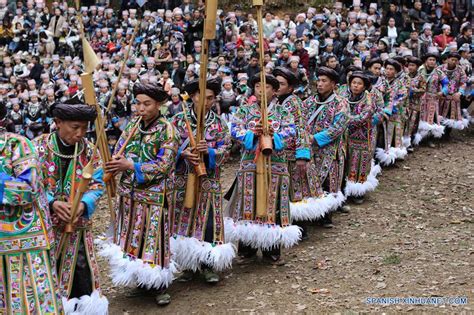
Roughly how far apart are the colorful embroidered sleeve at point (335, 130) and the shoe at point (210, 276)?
2545mm

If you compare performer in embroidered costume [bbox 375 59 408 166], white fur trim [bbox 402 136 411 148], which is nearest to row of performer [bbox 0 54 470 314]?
performer in embroidered costume [bbox 375 59 408 166]

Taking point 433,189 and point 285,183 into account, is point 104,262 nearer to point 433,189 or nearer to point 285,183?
point 285,183

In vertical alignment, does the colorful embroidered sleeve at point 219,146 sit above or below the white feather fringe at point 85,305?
above

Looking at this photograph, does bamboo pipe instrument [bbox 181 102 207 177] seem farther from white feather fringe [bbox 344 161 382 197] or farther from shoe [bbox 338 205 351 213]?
white feather fringe [bbox 344 161 382 197]

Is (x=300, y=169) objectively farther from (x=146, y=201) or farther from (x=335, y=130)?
(x=146, y=201)

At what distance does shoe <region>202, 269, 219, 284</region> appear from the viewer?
291 inches

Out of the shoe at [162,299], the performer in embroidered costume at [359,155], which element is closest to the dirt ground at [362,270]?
the shoe at [162,299]

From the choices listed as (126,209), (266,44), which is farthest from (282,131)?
(266,44)

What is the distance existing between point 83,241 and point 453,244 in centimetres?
466

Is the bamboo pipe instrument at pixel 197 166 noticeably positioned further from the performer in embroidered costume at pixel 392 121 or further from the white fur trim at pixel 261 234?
the performer in embroidered costume at pixel 392 121

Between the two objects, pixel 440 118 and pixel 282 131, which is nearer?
pixel 282 131

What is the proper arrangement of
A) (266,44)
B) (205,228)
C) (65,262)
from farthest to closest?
1. (266,44)
2. (205,228)
3. (65,262)

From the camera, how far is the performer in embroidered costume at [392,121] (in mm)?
12188

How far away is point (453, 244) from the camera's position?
332 inches
